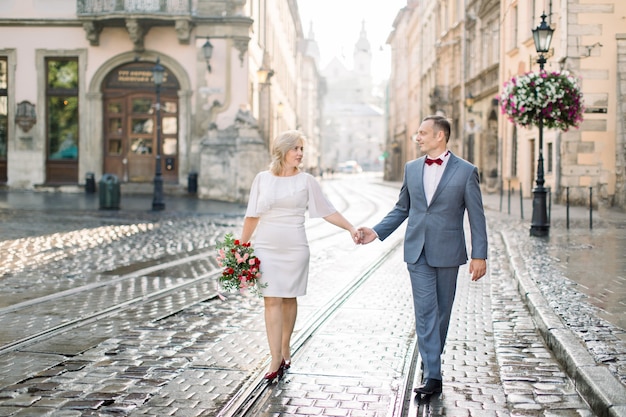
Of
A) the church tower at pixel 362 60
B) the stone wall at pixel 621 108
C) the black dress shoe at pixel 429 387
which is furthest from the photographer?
the church tower at pixel 362 60

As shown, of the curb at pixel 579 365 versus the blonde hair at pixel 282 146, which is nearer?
the curb at pixel 579 365

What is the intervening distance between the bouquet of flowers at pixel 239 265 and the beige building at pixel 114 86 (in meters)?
23.7

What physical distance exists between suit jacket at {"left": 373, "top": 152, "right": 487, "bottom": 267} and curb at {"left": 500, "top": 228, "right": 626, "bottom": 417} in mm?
985

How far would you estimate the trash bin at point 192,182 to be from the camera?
2953 centimetres

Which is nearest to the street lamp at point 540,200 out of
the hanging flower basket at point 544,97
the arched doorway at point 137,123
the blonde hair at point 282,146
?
the hanging flower basket at point 544,97

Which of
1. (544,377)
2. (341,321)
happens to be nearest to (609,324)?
(544,377)

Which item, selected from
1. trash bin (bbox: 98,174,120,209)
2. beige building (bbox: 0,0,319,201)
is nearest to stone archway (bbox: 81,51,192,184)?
beige building (bbox: 0,0,319,201)

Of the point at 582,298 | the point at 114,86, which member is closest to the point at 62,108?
the point at 114,86

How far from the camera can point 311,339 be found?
279 inches

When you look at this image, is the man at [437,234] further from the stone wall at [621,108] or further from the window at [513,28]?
the window at [513,28]

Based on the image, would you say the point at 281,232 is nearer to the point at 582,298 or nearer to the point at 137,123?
the point at 582,298

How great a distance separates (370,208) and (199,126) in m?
6.48

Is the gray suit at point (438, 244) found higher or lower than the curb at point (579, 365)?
higher

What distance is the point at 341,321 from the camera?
7.95 metres
